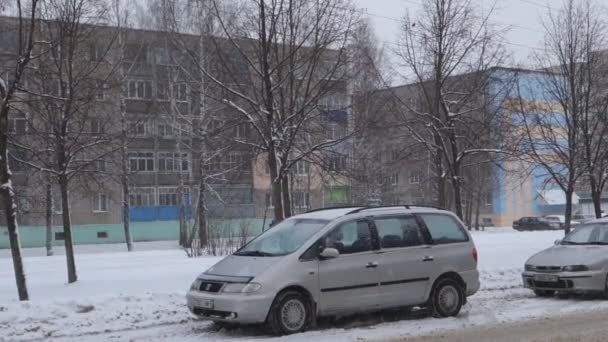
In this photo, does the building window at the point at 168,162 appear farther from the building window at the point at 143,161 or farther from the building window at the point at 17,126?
the building window at the point at 17,126

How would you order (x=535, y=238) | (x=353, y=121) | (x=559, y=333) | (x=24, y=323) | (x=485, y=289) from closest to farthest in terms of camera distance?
(x=559, y=333), (x=24, y=323), (x=485, y=289), (x=353, y=121), (x=535, y=238)

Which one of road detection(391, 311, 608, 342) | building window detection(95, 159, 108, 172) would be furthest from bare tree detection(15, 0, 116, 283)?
road detection(391, 311, 608, 342)

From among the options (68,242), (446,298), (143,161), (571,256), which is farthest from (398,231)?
(143,161)

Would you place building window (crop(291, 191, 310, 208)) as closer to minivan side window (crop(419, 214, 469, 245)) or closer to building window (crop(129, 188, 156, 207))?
building window (crop(129, 188, 156, 207))

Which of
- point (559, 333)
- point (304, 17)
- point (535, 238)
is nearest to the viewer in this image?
point (559, 333)

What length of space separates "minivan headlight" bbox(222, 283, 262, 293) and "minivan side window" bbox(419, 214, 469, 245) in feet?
10.9

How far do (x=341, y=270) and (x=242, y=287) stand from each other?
1505mm

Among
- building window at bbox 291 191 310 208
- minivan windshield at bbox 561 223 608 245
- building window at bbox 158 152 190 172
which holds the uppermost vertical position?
building window at bbox 158 152 190 172

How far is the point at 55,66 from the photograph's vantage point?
57.3 feet

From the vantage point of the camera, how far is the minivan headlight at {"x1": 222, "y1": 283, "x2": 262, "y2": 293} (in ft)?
33.6

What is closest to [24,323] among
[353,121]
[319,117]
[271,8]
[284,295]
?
[284,295]

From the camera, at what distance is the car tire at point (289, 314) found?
1038 centimetres

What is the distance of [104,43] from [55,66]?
6270mm

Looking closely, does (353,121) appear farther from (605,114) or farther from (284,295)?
(284,295)
